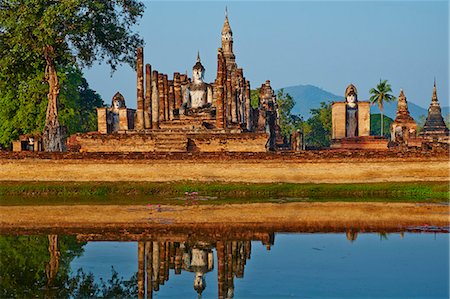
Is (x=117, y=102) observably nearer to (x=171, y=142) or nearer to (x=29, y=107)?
(x=29, y=107)

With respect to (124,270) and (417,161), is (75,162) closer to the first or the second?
(417,161)

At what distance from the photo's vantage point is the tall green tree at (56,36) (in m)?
34.7

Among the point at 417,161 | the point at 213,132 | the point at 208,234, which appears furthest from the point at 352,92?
the point at 208,234

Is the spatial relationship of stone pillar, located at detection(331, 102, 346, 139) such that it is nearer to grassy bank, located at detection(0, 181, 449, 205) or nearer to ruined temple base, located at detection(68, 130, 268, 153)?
ruined temple base, located at detection(68, 130, 268, 153)

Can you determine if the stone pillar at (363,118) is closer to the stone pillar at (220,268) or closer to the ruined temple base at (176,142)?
the ruined temple base at (176,142)

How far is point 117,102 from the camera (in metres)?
57.5

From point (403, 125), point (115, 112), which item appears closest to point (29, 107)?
point (115, 112)

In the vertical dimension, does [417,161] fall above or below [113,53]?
below

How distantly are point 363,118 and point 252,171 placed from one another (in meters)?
20.7

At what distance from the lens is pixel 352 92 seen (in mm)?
49719

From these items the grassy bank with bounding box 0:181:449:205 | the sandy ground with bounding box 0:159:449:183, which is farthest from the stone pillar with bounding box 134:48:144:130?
the grassy bank with bounding box 0:181:449:205

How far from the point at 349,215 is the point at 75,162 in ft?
40.2

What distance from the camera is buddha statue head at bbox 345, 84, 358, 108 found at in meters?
49.7

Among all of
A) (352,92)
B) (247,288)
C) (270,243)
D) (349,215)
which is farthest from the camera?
(352,92)
